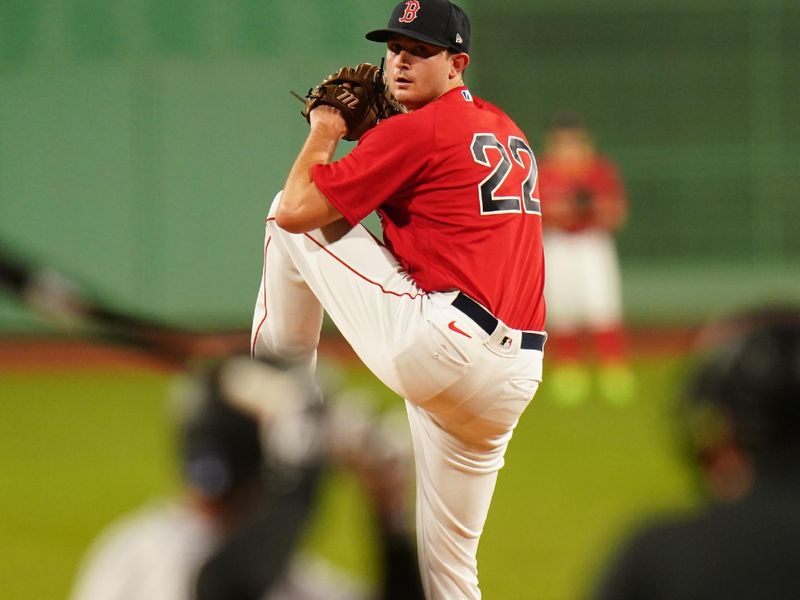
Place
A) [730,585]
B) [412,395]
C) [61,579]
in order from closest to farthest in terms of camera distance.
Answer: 1. [730,585]
2. [412,395]
3. [61,579]

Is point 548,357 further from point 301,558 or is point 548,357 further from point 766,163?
point 301,558

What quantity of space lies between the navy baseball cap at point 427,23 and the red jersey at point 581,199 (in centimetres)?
745

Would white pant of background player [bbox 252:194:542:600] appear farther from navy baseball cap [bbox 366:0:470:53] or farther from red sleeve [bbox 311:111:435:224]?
navy baseball cap [bbox 366:0:470:53]

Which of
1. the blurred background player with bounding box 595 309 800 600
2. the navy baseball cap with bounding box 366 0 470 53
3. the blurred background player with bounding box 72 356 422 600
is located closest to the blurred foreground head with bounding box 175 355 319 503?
the blurred background player with bounding box 72 356 422 600

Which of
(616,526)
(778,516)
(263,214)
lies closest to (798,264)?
(263,214)

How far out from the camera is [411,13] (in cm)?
393

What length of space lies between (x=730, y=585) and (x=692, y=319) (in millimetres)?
13281

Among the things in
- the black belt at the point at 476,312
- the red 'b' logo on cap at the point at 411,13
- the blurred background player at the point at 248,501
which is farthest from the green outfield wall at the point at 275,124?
the blurred background player at the point at 248,501

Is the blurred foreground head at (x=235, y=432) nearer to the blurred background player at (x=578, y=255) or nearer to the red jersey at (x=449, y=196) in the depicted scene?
the red jersey at (x=449, y=196)

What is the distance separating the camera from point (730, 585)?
5.49 ft

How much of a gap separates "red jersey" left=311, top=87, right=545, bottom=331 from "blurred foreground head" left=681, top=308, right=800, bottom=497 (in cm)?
193

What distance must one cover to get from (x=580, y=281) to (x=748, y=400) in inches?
381

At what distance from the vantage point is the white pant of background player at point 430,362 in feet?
12.4

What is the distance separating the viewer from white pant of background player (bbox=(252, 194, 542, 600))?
12.4 ft
